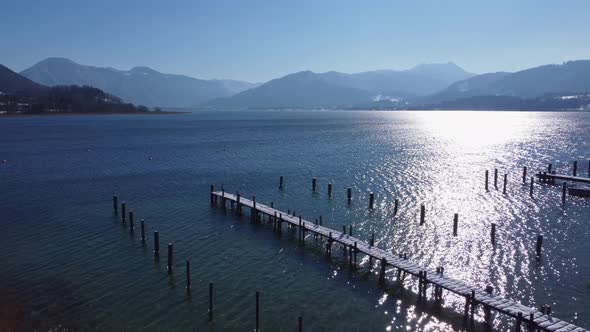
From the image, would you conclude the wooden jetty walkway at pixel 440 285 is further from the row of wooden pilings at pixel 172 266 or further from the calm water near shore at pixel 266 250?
the row of wooden pilings at pixel 172 266

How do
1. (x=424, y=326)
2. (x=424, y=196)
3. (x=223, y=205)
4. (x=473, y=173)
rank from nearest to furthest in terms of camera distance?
(x=424, y=326), (x=223, y=205), (x=424, y=196), (x=473, y=173)

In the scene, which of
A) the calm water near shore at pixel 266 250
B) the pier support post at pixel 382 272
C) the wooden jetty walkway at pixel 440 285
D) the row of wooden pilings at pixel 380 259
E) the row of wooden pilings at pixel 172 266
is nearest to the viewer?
the wooden jetty walkway at pixel 440 285

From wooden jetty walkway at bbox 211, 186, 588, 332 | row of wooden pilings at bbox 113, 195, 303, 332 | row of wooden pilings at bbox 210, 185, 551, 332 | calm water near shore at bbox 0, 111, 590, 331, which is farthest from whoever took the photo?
calm water near shore at bbox 0, 111, 590, 331

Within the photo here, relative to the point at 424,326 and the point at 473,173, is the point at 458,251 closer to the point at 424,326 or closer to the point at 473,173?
the point at 424,326

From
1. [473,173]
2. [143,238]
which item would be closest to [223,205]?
[143,238]

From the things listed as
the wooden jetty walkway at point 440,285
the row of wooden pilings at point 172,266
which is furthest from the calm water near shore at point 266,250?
the wooden jetty walkway at point 440,285

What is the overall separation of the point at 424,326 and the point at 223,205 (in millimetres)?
29037

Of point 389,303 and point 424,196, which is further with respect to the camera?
point 424,196

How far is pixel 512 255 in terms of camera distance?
3353 cm

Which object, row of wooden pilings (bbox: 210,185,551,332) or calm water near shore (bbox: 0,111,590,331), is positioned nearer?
row of wooden pilings (bbox: 210,185,551,332)

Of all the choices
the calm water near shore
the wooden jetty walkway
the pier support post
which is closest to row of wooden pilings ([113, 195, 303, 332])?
→ the calm water near shore

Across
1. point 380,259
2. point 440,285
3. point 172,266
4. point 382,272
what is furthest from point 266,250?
point 440,285

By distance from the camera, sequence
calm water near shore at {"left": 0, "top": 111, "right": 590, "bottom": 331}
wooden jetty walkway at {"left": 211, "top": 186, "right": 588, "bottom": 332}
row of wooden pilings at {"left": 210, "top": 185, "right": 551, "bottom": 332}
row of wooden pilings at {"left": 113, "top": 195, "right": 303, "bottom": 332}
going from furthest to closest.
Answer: calm water near shore at {"left": 0, "top": 111, "right": 590, "bottom": 331}, row of wooden pilings at {"left": 210, "top": 185, "right": 551, "bottom": 332}, row of wooden pilings at {"left": 113, "top": 195, "right": 303, "bottom": 332}, wooden jetty walkway at {"left": 211, "top": 186, "right": 588, "bottom": 332}

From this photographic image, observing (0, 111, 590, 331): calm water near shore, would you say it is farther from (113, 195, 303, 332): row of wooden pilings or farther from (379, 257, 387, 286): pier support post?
(379, 257, 387, 286): pier support post
